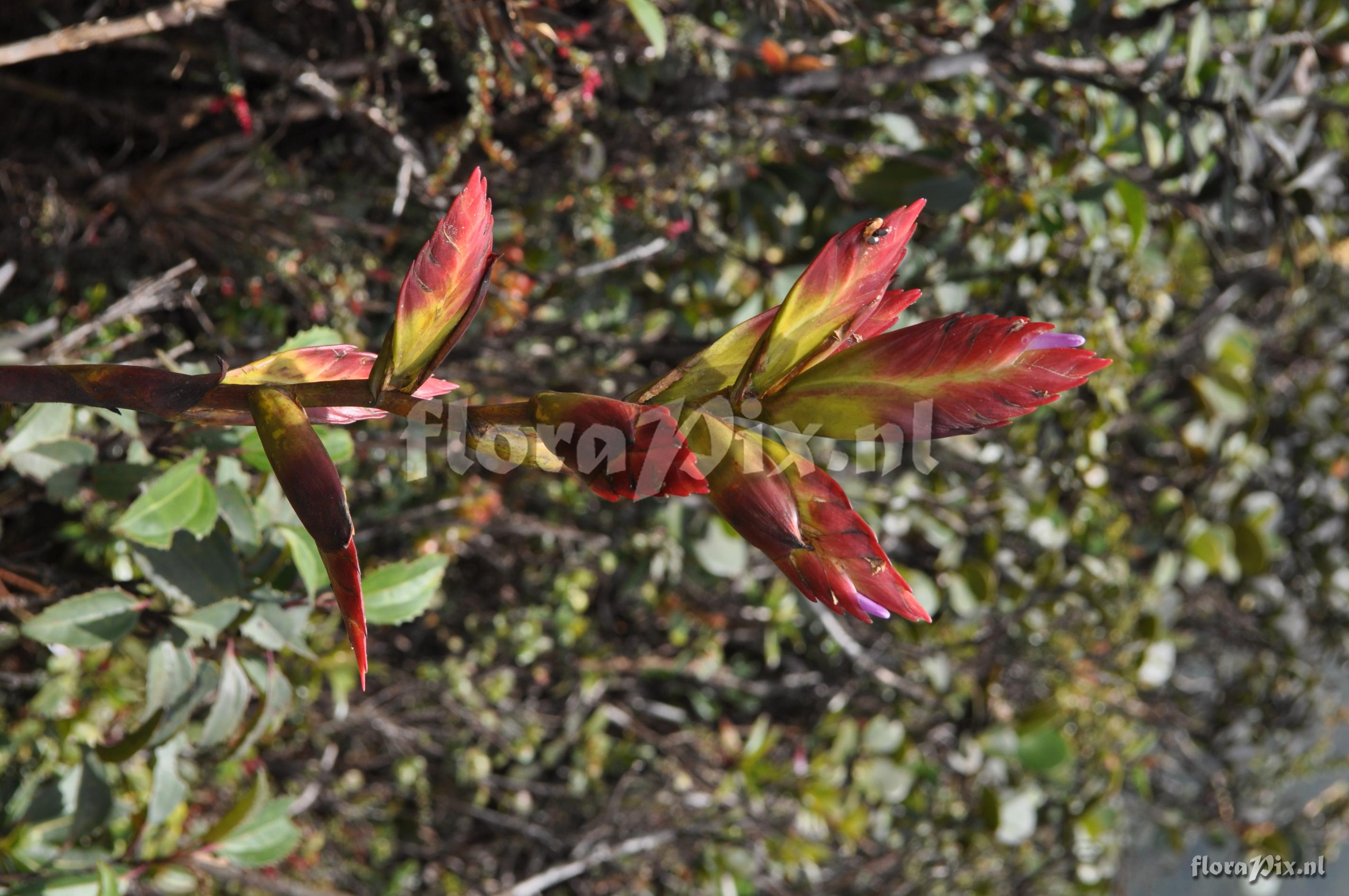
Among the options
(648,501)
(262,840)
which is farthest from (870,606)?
(648,501)

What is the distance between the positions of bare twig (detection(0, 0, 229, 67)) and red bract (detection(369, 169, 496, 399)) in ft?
2.14

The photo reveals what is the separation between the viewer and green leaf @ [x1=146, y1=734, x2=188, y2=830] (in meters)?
1.04

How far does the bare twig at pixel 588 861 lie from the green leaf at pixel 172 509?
1094 mm

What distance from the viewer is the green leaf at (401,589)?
36.2 inches

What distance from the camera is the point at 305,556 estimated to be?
2.85ft

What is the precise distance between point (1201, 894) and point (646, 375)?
2.18m

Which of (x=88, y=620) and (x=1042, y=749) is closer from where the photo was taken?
(x=88, y=620)

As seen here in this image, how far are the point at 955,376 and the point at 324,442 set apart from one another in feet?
2.03

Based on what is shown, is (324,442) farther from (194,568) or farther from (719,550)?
(719,550)

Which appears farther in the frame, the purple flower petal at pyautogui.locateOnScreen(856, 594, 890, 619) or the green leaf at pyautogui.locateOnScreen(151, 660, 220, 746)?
the green leaf at pyautogui.locateOnScreen(151, 660, 220, 746)

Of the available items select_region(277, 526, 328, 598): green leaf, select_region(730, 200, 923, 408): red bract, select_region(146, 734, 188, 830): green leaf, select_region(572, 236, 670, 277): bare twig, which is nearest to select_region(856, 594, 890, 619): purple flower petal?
select_region(730, 200, 923, 408): red bract

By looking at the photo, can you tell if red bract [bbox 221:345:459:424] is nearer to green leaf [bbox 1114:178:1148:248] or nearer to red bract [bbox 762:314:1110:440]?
red bract [bbox 762:314:1110:440]

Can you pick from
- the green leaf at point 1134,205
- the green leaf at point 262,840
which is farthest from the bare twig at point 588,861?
the green leaf at point 1134,205

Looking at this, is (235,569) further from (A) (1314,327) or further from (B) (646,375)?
(A) (1314,327)
